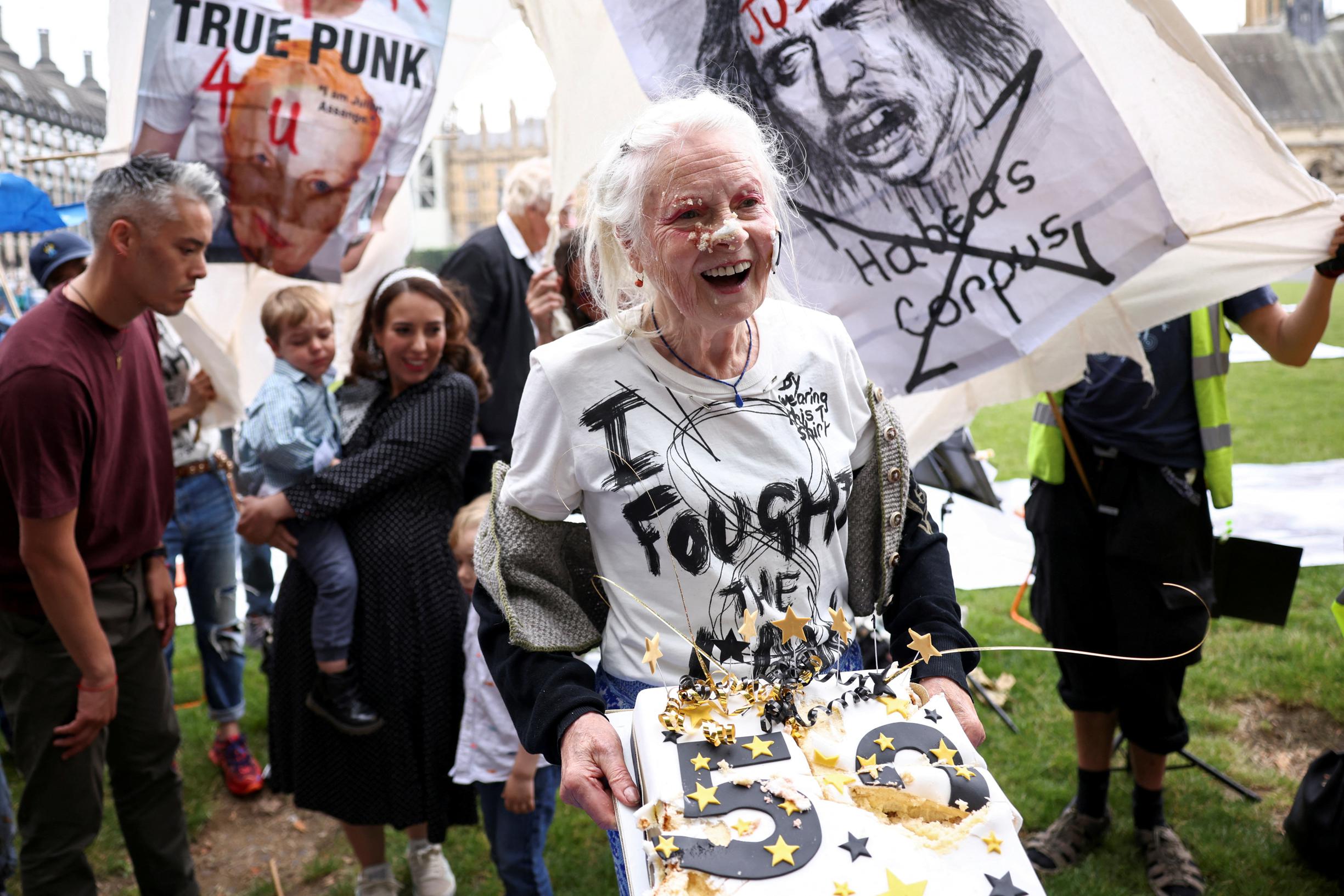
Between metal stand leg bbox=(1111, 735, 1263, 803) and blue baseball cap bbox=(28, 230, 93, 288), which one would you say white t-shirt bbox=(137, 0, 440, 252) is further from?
metal stand leg bbox=(1111, 735, 1263, 803)

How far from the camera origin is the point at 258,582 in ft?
15.3

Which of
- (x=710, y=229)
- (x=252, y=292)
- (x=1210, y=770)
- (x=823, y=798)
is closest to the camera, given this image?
(x=823, y=798)

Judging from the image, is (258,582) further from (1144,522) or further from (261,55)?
(1144,522)

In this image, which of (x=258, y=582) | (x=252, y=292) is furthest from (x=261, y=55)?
(x=258, y=582)

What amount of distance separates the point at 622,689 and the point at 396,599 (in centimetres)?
135

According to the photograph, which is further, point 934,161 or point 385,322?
point 385,322

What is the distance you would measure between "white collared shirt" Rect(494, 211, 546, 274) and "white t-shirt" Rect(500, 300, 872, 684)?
252cm

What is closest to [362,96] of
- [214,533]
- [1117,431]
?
[214,533]

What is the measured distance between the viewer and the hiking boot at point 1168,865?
3.01m

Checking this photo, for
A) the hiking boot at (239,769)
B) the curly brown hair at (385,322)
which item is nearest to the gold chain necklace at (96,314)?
the curly brown hair at (385,322)

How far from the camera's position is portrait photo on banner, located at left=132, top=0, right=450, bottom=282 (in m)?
3.27

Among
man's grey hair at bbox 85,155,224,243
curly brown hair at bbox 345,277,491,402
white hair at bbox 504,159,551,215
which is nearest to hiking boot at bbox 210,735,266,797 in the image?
curly brown hair at bbox 345,277,491,402

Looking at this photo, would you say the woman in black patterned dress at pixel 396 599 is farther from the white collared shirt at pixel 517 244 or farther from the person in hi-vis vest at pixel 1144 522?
the person in hi-vis vest at pixel 1144 522

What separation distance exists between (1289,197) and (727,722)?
5.71 feet
